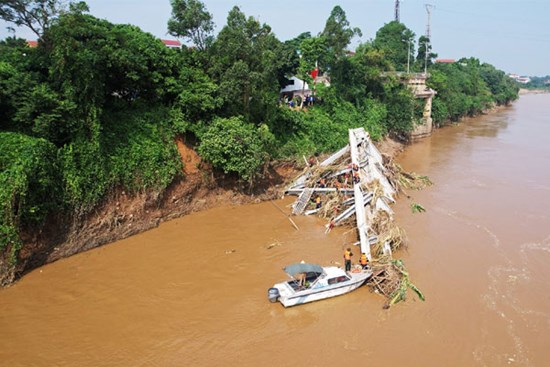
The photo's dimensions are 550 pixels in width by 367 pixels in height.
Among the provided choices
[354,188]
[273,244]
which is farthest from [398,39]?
[273,244]

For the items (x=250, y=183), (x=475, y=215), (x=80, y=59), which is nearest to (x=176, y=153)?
(x=250, y=183)

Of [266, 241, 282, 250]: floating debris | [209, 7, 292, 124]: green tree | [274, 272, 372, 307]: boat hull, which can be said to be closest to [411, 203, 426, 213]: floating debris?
[266, 241, 282, 250]: floating debris

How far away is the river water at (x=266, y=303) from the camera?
10.7 m

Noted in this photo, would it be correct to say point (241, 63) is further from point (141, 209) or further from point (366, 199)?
point (366, 199)

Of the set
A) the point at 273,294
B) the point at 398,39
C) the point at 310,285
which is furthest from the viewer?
the point at 398,39

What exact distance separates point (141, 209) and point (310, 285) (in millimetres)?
8914

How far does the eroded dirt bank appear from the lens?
14523 millimetres

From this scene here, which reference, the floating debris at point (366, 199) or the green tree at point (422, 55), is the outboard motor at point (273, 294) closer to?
the floating debris at point (366, 199)

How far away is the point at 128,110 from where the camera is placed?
63.3 feet

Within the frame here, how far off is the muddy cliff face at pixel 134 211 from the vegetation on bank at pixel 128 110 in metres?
0.45

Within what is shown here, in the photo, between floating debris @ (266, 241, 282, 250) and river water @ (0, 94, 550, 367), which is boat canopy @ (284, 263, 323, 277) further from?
floating debris @ (266, 241, 282, 250)

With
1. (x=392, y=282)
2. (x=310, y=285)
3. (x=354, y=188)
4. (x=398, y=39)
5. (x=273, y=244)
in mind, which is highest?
(x=398, y=39)

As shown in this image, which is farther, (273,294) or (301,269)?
(301,269)

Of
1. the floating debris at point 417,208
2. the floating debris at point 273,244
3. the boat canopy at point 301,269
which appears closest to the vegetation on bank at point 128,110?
the floating debris at point 273,244
